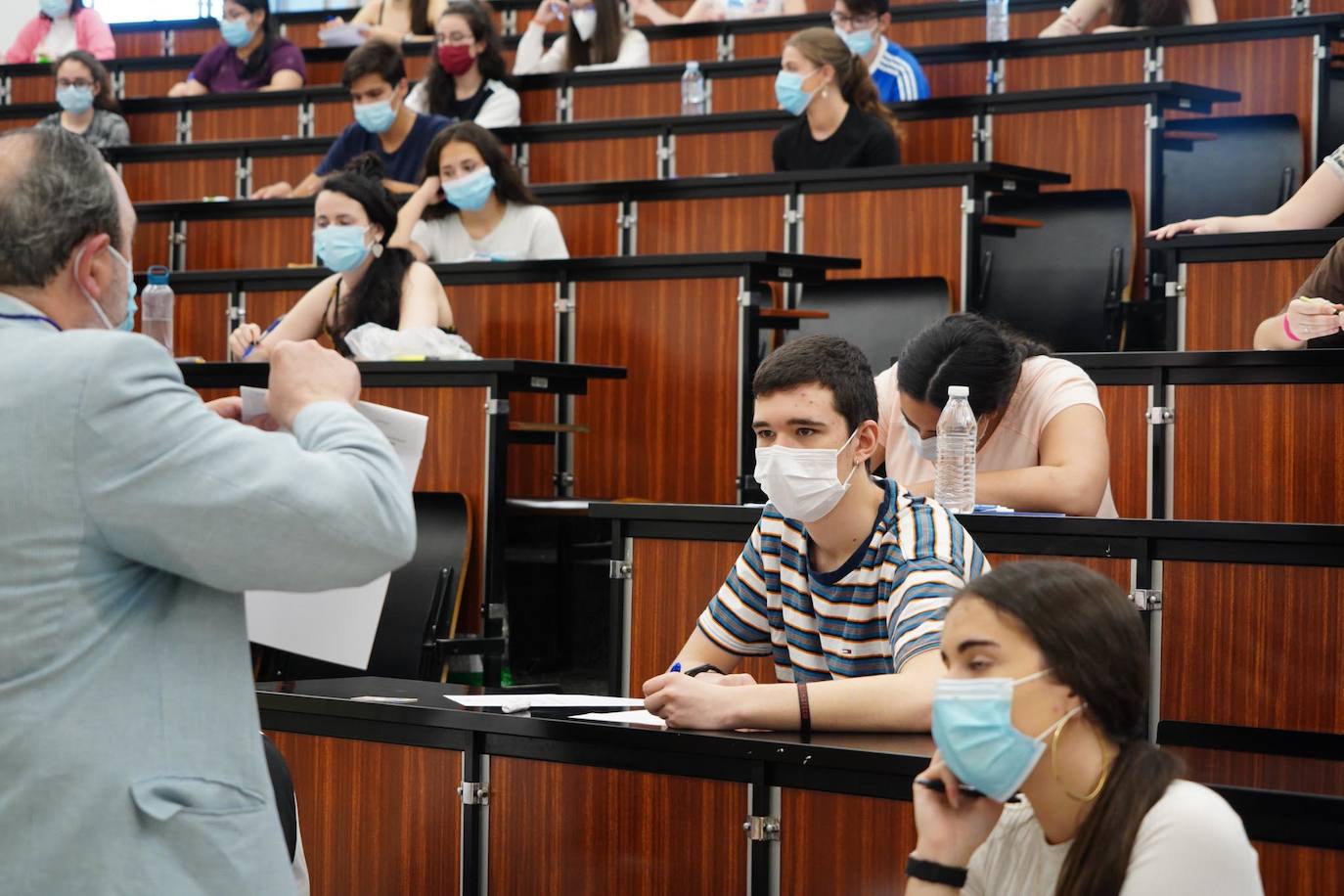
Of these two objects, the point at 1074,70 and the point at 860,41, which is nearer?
the point at 1074,70

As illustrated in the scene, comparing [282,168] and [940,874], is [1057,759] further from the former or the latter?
[282,168]

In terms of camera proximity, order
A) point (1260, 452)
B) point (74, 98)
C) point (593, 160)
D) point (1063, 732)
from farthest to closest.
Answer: point (74, 98) → point (593, 160) → point (1260, 452) → point (1063, 732)

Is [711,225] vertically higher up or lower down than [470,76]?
lower down

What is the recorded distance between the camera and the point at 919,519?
231 cm

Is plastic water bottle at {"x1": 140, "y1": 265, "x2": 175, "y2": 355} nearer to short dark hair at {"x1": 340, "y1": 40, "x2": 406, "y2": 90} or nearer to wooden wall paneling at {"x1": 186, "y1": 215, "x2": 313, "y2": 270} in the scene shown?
wooden wall paneling at {"x1": 186, "y1": 215, "x2": 313, "y2": 270}

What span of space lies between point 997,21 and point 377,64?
7.61ft

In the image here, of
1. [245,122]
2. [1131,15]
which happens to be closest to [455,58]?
[245,122]

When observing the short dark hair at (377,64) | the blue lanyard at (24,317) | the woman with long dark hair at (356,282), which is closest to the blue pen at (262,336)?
the woman with long dark hair at (356,282)

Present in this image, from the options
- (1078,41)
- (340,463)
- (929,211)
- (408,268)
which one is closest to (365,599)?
(340,463)

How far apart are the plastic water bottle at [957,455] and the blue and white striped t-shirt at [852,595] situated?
0.64 metres

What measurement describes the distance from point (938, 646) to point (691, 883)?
45 cm

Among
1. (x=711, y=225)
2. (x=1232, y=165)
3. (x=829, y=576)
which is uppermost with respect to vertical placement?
(x=1232, y=165)

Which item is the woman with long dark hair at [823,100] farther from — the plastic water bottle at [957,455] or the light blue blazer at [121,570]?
the light blue blazer at [121,570]

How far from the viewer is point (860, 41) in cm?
616
